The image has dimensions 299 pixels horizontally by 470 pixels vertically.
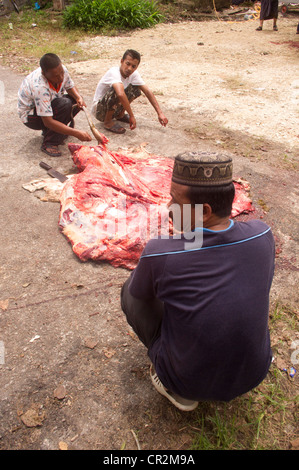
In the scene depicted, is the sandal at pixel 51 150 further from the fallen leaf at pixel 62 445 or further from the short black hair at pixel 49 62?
the fallen leaf at pixel 62 445

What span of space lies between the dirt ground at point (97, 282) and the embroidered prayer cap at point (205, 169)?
119cm

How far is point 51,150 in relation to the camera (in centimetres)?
406

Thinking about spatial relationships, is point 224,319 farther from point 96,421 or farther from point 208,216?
point 96,421

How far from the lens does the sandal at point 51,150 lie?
13.3 ft

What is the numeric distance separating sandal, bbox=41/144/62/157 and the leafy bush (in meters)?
7.30

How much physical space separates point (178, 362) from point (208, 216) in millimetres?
621

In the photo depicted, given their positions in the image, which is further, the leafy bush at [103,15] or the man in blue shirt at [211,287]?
the leafy bush at [103,15]

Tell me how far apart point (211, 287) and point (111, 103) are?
3745 mm

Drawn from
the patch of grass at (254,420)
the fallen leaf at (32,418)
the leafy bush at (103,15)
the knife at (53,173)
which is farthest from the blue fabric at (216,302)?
the leafy bush at (103,15)

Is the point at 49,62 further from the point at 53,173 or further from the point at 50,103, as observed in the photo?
the point at 53,173

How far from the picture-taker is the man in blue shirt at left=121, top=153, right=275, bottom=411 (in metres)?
1.30

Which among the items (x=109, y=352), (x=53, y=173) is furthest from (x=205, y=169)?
(x=53, y=173)
